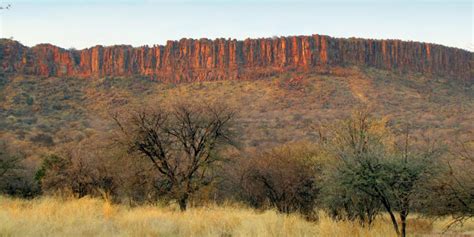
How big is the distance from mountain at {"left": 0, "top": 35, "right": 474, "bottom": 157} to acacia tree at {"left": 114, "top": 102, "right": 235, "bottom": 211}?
2090cm

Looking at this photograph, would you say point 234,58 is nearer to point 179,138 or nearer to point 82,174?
point 82,174

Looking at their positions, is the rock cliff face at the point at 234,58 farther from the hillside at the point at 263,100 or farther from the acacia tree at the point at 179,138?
the acacia tree at the point at 179,138

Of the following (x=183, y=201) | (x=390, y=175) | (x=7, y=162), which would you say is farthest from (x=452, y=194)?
(x=7, y=162)

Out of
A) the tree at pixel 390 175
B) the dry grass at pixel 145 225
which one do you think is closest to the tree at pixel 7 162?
the dry grass at pixel 145 225

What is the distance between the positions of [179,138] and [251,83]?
193 ft

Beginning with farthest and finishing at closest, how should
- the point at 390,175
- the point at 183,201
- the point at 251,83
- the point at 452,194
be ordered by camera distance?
the point at 251,83, the point at 183,201, the point at 390,175, the point at 452,194

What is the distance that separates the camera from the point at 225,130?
22641mm

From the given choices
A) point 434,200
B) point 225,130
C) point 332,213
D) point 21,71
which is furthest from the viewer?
point 21,71

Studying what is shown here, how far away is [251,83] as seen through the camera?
80938 mm

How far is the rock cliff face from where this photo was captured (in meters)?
87.9

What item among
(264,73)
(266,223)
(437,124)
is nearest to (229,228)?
(266,223)

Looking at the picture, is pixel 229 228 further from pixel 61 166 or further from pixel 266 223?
pixel 61 166

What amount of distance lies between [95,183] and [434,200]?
60.8ft

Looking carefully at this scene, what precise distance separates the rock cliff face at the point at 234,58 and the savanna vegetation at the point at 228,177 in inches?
1252
